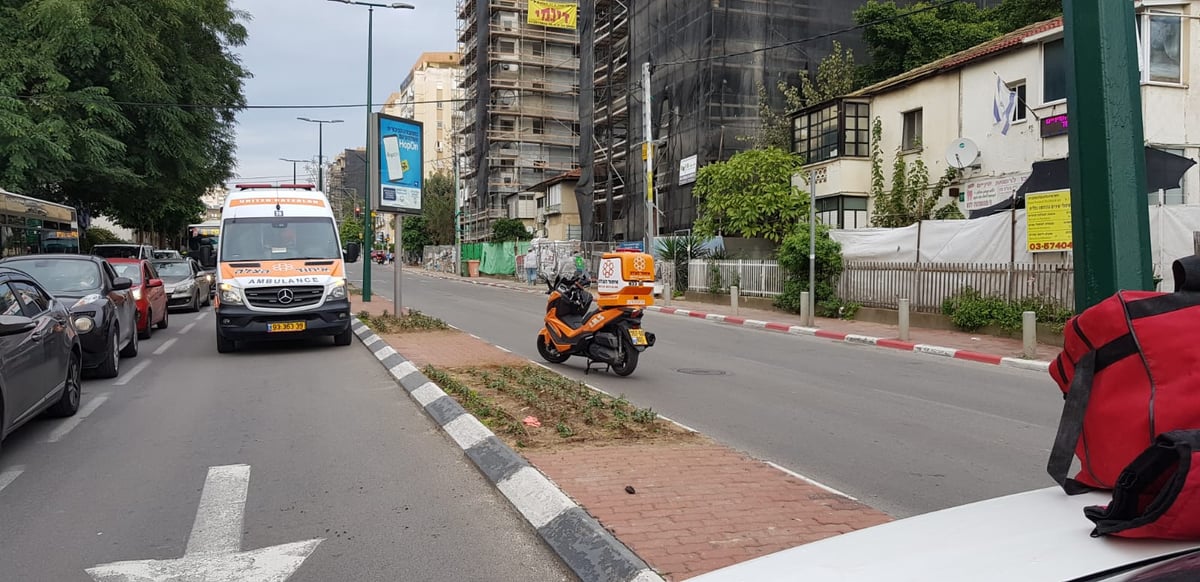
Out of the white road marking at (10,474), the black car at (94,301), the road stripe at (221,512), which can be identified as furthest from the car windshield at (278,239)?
the road stripe at (221,512)

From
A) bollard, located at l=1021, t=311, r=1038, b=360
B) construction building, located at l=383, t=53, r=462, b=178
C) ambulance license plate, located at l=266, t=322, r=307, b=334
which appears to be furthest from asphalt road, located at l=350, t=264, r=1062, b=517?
construction building, located at l=383, t=53, r=462, b=178

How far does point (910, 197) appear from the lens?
81.0 ft

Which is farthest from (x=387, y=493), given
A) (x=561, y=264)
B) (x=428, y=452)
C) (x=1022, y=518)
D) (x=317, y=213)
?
(x=561, y=264)

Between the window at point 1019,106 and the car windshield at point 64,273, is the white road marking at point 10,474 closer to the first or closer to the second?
the car windshield at point 64,273

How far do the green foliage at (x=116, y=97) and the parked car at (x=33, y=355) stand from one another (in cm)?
1783

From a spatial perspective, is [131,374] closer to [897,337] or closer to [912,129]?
[897,337]

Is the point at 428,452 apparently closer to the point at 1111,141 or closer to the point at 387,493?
the point at 387,493

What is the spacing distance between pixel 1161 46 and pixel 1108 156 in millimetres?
20781

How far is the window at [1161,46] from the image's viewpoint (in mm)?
19578

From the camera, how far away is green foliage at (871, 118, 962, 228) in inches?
952

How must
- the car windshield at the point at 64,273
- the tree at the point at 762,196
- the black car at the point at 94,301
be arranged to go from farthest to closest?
the tree at the point at 762,196 → the car windshield at the point at 64,273 → the black car at the point at 94,301

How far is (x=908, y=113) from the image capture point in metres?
26.9

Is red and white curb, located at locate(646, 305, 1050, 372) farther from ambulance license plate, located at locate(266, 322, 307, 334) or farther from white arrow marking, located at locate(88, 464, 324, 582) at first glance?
ambulance license plate, located at locate(266, 322, 307, 334)

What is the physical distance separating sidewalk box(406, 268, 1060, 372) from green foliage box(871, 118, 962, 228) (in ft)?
16.5
